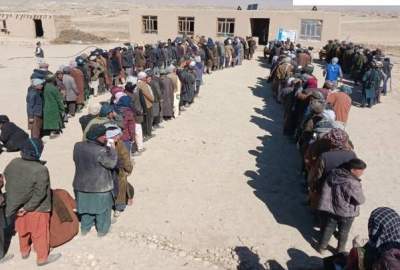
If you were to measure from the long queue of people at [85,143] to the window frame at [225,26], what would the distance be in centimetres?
1520

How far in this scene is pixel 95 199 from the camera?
569cm

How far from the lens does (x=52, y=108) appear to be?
9.71 metres

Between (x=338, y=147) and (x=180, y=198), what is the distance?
2.93 m

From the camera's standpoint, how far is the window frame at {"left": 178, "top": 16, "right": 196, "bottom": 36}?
99.1ft

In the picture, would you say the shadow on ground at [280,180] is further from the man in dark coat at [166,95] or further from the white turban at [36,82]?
the white turban at [36,82]

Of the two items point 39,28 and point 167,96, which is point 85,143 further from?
point 39,28

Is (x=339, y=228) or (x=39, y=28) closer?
(x=339, y=228)

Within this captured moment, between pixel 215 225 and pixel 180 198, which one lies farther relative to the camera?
pixel 180 198

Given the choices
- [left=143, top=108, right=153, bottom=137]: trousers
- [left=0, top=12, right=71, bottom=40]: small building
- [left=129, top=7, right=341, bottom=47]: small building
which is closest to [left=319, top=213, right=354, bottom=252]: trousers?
[left=143, top=108, right=153, bottom=137]: trousers

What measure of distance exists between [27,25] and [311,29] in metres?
25.0

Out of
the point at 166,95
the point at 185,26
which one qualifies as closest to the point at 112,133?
the point at 166,95

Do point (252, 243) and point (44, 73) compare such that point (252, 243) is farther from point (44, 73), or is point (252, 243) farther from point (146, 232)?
point (44, 73)

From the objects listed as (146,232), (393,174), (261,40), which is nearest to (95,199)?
(146,232)

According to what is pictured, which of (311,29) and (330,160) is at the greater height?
(311,29)
